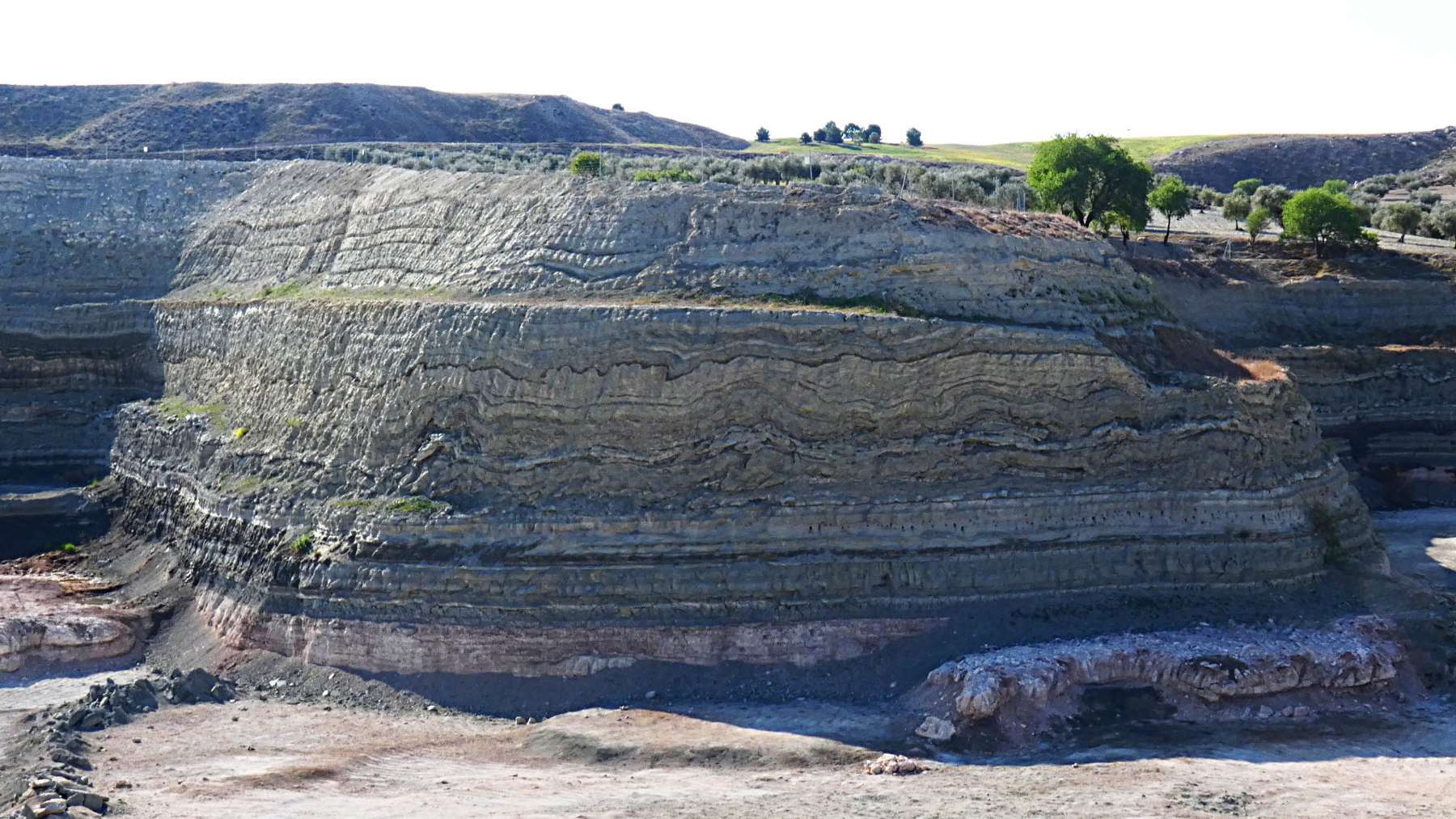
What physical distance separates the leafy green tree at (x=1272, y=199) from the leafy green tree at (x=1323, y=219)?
4.79 m

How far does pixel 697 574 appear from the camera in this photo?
2539cm

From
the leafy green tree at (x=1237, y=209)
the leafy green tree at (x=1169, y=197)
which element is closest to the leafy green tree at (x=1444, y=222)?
the leafy green tree at (x=1237, y=209)

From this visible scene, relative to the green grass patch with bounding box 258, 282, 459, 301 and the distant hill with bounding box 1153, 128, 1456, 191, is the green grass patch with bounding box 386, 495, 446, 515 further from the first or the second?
the distant hill with bounding box 1153, 128, 1456, 191

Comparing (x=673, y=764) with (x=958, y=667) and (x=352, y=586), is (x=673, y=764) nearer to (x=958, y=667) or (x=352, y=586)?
(x=958, y=667)

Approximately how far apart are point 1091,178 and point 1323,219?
26.1ft

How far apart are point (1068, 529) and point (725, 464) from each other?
6610 mm

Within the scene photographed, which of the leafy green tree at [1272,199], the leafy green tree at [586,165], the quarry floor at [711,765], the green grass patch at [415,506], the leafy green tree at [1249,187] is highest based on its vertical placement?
the leafy green tree at [586,165]

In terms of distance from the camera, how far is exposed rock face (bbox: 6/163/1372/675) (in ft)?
83.7

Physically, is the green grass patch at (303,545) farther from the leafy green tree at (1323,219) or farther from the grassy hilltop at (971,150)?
the grassy hilltop at (971,150)

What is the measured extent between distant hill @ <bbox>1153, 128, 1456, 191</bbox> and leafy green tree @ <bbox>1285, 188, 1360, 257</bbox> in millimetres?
32856

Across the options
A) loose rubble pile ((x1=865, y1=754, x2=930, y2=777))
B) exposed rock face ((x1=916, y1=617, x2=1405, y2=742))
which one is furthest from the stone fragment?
loose rubble pile ((x1=865, y1=754, x2=930, y2=777))

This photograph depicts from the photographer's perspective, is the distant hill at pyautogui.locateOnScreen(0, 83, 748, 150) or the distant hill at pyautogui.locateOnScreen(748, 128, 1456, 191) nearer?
the distant hill at pyautogui.locateOnScreen(0, 83, 748, 150)

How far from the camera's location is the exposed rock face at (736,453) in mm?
25516

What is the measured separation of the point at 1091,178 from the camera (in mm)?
44000
